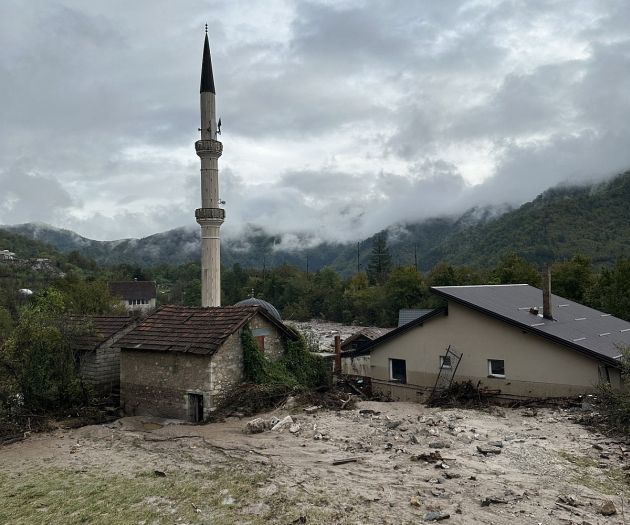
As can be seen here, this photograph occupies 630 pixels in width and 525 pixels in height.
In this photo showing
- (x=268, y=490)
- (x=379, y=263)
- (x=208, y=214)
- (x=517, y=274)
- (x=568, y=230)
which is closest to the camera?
(x=268, y=490)

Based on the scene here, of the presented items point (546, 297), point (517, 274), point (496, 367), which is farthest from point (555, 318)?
point (517, 274)

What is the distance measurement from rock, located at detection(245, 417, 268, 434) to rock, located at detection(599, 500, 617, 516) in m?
8.45

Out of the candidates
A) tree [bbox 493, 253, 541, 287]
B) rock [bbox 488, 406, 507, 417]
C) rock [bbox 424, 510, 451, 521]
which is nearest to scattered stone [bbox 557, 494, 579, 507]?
rock [bbox 424, 510, 451, 521]

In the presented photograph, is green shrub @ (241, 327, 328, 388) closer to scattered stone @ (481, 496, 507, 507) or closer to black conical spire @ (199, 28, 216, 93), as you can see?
scattered stone @ (481, 496, 507, 507)

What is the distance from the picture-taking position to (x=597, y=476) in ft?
31.5

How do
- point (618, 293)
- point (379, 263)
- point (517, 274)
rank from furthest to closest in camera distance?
point (379, 263) < point (517, 274) < point (618, 293)

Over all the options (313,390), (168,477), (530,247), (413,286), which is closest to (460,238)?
(530,247)

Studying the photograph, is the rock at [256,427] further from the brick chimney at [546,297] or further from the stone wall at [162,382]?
the brick chimney at [546,297]

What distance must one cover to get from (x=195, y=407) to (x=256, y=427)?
3.64m

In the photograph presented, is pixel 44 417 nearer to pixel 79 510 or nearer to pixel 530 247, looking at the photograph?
pixel 79 510

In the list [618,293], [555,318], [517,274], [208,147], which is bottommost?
[555,318]

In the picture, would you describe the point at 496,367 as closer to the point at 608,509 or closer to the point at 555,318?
the point at 555,318

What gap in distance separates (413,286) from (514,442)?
53.8 m

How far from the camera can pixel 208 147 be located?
34.8m
